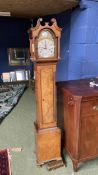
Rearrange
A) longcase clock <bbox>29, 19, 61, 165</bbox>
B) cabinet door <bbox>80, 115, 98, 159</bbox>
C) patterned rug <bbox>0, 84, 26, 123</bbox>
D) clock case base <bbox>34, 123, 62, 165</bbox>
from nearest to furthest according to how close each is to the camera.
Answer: longcase clock <bbox>29, 19, 61, 165</bbox> → cabinet door <bbox>80, 115, 98, 159</bbox> → clock case base <bbox>34, 123, 62, 165</bbox> → patterned rug <bbox>0, 84, 26, 123</bbox>

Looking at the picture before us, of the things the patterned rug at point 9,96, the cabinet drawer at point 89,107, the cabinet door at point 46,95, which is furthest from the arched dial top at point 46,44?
the patterned rug at point 9,96

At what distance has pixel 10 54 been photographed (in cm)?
469

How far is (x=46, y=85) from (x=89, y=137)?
701 mm

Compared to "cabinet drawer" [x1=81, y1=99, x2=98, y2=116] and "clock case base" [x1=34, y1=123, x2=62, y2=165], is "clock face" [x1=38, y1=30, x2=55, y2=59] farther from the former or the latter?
"clock case base" [x1=34, y1=123, x2=62, y2=165]

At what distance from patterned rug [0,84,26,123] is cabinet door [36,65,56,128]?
1.41 meters

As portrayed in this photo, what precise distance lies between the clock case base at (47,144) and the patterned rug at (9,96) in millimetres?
1321

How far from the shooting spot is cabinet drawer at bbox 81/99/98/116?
5.18 feet

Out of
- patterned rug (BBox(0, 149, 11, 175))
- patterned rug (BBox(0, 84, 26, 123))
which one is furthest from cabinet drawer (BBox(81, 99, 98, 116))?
patterned rug (BBox(0, 84, 26, 123))

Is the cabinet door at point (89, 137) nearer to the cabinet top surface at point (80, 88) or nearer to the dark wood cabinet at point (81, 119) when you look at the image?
the dark wood cabinet at point (81, 119)

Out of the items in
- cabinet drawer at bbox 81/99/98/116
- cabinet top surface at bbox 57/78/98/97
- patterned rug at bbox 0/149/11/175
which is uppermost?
cabinet top surface at bbox 57/78/98/97

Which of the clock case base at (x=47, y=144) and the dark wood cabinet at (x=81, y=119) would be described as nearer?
the dark wood cabinet at (x=81, y=119)

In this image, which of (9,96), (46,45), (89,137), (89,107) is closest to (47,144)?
(89,137)

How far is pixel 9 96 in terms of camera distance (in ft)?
12.8

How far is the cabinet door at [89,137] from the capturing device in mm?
1656
